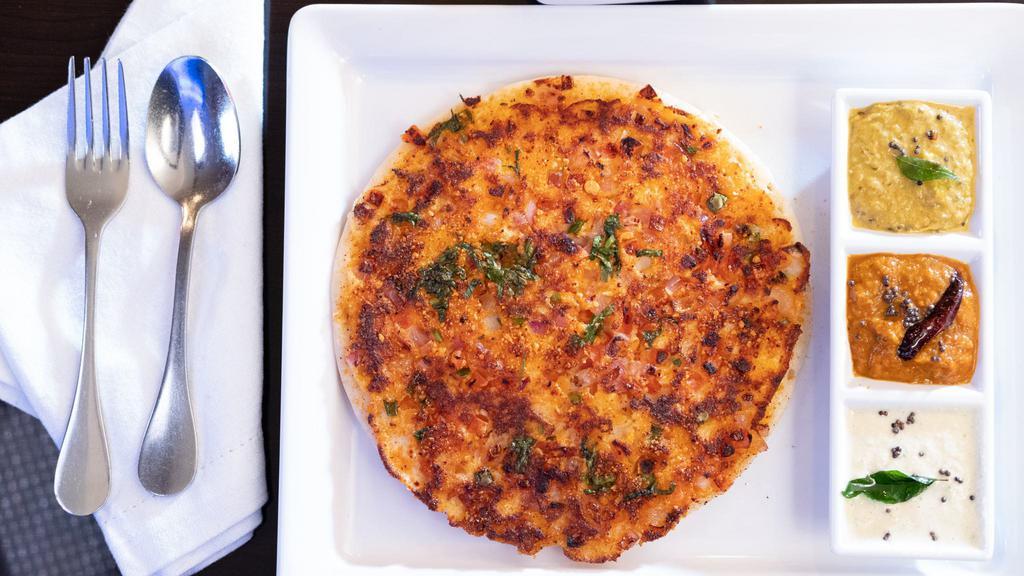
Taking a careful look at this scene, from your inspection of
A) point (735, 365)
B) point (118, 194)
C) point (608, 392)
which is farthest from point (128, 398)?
point (735, 365)

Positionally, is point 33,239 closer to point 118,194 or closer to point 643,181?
point 118,194

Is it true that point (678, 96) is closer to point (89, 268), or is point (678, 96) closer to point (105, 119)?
point (105, 119)

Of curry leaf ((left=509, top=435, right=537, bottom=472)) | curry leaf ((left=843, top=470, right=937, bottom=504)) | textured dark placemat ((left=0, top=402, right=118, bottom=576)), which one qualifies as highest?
curry leaf ((left=509, top=435, right=537, bottom=472))

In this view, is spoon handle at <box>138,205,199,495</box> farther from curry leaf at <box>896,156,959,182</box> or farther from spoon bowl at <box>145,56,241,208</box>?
curry leaf at <box>896,156,959,182</box>

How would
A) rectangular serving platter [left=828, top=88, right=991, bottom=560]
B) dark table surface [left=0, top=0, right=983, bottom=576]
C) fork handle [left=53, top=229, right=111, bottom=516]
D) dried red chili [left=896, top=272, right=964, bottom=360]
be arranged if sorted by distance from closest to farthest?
dried red chili [left=896, top=272, right=964, bottom=360] < rectangular serving platter [left=828, top=88, right=991, bottom=560] < fork handle [left=53, top=229, right=111, bottom=516] < dark table surface [left=0, top=0, right=983, bottom=576]

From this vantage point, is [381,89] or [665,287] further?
[381,89]

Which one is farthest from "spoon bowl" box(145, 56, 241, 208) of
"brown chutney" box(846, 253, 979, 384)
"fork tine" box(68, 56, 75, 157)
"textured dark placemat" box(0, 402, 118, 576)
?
"brown chutney" box(846, 253, 979, 384)
